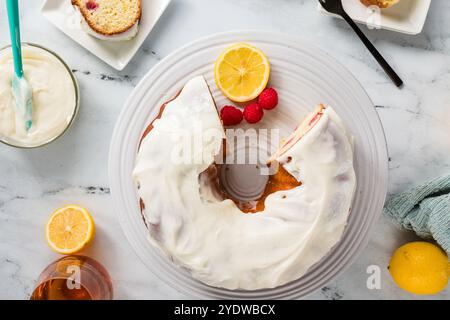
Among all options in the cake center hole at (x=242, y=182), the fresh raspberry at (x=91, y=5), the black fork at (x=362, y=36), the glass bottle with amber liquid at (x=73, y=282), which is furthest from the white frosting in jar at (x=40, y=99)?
the black fork at (x=362, y=36)

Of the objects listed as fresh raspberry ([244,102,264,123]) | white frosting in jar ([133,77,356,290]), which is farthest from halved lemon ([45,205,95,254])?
fresh raspberry ([244,102,264,123])

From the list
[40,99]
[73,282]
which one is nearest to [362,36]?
[40,99]

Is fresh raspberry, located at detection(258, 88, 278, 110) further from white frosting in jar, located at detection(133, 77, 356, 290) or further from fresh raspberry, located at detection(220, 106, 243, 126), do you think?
white frosting in jar, located at detection(133, 77, 356, 290)

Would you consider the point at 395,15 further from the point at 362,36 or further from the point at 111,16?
the point at 111,16

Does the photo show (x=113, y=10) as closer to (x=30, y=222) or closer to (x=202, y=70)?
(x=202, y=70)
